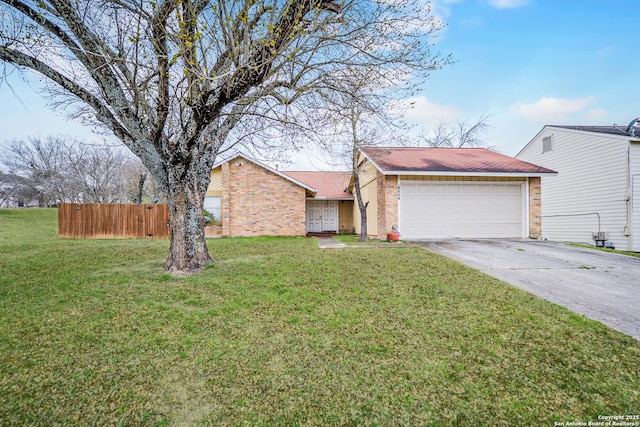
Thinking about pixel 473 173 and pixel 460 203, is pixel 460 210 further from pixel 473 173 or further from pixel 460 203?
pixel 473 173

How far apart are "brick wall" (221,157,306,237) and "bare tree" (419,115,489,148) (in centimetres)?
1649

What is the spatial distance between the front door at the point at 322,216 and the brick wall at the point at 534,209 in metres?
10.9

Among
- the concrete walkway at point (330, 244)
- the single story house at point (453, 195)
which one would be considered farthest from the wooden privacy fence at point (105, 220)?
the single story house at point (453, 195)

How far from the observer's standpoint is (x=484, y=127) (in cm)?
2439

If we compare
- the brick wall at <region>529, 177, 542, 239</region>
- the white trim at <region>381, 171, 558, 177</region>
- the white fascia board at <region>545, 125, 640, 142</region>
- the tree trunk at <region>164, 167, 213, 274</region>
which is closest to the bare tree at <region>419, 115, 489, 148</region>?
the white fascia board at <region>545, 125, 640, 142</region>

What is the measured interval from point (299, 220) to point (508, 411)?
13.1 m

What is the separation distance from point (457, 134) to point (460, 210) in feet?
57.3

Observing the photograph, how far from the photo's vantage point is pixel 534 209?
434 inches

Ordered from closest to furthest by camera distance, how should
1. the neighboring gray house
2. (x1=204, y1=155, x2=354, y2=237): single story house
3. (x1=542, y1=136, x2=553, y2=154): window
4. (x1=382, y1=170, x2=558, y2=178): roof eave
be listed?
(x1=382, y1=170, x2=558, y2=178): roof eave < the neighboring gray house < (x1=542, y1=136, x2=553, y2=154): window < (x1=204, y1=155, x2=354, y2=237): single story house

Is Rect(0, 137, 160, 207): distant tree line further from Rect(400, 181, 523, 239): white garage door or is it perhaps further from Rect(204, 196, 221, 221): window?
Rect(400, 181, 523, 239): white garage door

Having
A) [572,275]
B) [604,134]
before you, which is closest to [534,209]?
[604,134]

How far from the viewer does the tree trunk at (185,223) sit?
19.0 ft

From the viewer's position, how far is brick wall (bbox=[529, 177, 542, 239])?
1097 centimetres

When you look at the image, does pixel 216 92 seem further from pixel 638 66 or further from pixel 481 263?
pixel 638 66
